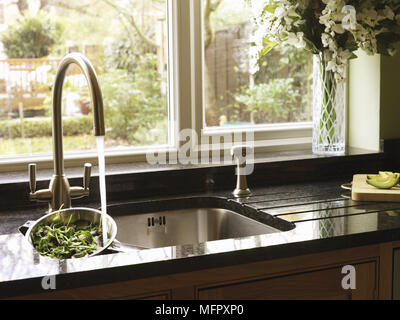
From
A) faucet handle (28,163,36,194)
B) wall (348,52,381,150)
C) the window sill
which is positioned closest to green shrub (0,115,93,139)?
the window sill

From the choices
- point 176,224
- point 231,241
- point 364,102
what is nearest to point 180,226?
point 176,224

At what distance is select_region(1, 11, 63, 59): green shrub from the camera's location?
1969mm

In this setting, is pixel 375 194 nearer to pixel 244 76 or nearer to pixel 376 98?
pixel 376 98

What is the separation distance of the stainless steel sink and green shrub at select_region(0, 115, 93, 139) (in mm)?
442

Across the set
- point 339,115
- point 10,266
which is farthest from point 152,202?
point 339,115

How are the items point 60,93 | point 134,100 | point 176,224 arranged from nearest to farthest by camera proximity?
point 60,93, point 176,224, point 134,100

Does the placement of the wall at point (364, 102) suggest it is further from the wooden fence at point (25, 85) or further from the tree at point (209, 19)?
the wooden fence at point (25, 85)

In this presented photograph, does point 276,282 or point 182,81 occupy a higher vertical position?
point 182,81

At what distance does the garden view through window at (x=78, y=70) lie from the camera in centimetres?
199

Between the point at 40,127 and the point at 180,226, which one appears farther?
the point at 40,127

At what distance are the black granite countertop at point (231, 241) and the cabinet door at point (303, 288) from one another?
71 mm

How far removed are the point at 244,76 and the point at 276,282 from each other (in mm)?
1152

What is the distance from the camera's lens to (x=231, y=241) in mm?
1388

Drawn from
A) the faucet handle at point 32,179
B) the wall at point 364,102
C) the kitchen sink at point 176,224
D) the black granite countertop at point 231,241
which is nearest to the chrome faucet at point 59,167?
the faucet handle at point 32,179
